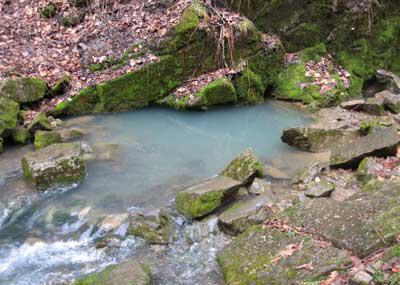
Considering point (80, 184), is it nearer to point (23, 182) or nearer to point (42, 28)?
point (23, 182)

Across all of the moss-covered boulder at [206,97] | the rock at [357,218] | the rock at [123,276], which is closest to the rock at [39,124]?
the moss-covered boulder at [206,97]

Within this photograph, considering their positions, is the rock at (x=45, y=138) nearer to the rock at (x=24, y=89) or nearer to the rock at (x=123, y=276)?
the rock at (x=24, y=89)

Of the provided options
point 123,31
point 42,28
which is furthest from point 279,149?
point 42,28

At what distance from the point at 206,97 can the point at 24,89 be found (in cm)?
388

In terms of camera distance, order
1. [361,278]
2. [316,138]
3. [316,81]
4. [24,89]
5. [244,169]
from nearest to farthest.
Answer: [361,278], [244,169], [316,138], [24,89], [316,81]

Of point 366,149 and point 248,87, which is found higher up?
point 248,87

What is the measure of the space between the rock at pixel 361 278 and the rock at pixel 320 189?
233cm

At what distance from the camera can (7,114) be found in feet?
28.1

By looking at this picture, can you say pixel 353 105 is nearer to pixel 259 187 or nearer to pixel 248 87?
pixel 248 87

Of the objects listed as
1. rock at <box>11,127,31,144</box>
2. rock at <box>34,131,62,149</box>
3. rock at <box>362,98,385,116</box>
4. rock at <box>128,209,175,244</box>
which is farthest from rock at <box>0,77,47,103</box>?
rock at <box>362,98,385,116</box>

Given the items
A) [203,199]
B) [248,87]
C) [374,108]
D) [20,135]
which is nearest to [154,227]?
[203,199]

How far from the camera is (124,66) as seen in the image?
34.3 ft

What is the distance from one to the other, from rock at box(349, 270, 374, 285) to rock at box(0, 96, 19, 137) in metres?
6.77

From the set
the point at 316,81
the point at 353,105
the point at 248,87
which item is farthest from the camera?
the point at 316,81
